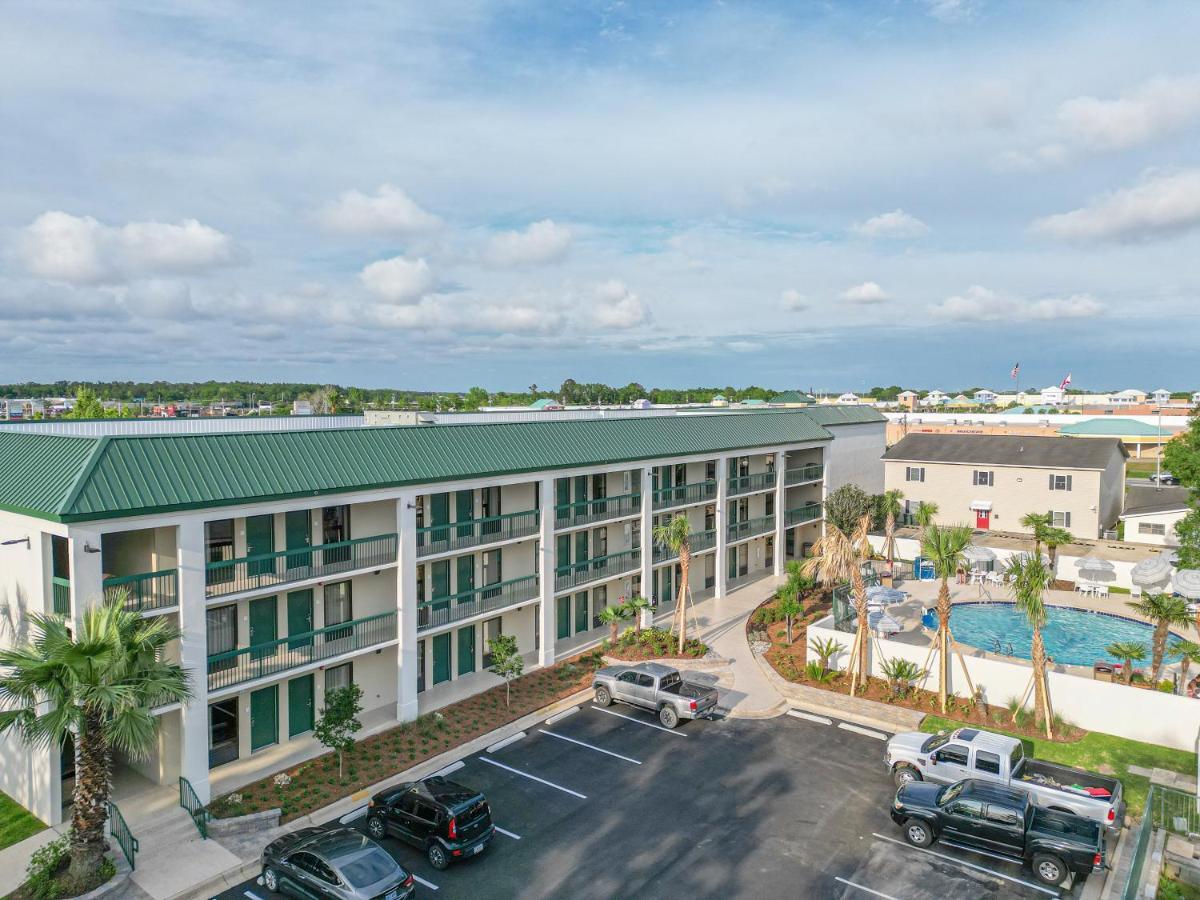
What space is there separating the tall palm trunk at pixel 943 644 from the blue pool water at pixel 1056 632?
336 inches

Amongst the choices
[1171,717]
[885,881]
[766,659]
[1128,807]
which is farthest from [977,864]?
[766,659]

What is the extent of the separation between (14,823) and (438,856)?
1173cm

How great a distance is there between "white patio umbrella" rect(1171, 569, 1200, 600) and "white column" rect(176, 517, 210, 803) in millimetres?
36145

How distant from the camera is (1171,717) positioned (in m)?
24.7

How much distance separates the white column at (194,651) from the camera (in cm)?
2066

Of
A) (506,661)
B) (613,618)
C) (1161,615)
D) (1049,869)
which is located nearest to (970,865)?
(1049,869)

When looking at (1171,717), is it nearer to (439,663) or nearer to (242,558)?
(439,663)

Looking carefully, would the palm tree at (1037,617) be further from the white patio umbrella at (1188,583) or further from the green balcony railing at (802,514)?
the green balcony railing at (802,514)

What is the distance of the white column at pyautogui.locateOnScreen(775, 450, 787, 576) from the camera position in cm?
4744

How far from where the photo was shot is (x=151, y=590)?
70.6 feet

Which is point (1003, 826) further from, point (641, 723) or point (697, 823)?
point (641, 723)

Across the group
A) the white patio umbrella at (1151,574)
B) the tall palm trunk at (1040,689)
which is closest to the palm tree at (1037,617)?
the tall palm trunk at (1040,689)

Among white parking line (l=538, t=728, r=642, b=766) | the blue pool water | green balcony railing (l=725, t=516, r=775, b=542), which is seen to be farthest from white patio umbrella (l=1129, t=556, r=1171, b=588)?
white parking line (l=538, t=728, r=642, b=766)

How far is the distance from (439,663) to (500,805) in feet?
32.3
